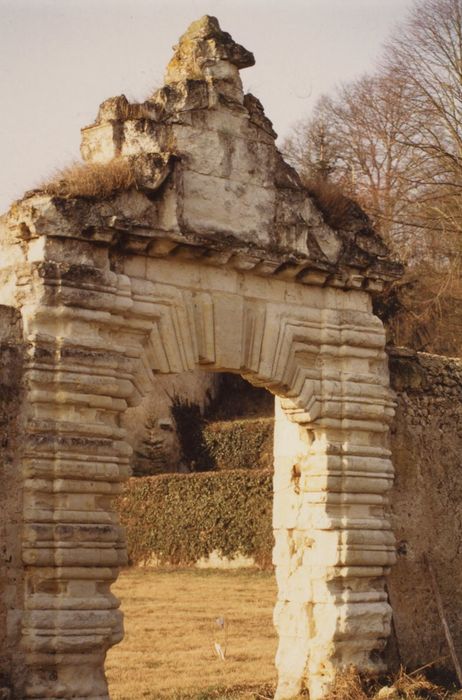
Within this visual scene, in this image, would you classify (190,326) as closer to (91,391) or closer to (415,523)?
(91,391)

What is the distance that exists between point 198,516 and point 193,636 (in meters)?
6.35

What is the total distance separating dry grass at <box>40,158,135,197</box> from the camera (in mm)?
9156

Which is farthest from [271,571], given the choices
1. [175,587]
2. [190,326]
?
[190,326]

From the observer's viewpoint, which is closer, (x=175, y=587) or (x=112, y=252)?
(x=112, y=252)

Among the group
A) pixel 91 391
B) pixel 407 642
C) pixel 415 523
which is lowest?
pixel 407 642

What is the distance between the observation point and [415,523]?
11.2m

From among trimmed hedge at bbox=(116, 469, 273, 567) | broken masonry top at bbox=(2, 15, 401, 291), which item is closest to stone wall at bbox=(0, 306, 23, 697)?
broken masonry top at bbox=(2, 15, 401, 291)

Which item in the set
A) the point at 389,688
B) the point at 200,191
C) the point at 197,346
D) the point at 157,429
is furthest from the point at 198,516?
the point at 200,191

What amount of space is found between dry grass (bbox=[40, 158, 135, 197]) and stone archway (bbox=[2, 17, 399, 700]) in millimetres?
51

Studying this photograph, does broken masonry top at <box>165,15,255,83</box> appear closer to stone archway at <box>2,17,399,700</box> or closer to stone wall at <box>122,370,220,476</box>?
stone archway at <box>2,17,399,700</box>

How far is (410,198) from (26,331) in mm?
13629

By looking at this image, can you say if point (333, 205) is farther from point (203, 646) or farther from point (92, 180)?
point (203, 646)

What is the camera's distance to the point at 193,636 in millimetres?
14125

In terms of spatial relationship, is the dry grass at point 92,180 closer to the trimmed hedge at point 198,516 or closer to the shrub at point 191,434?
the trimmed hedge at point 198,516
